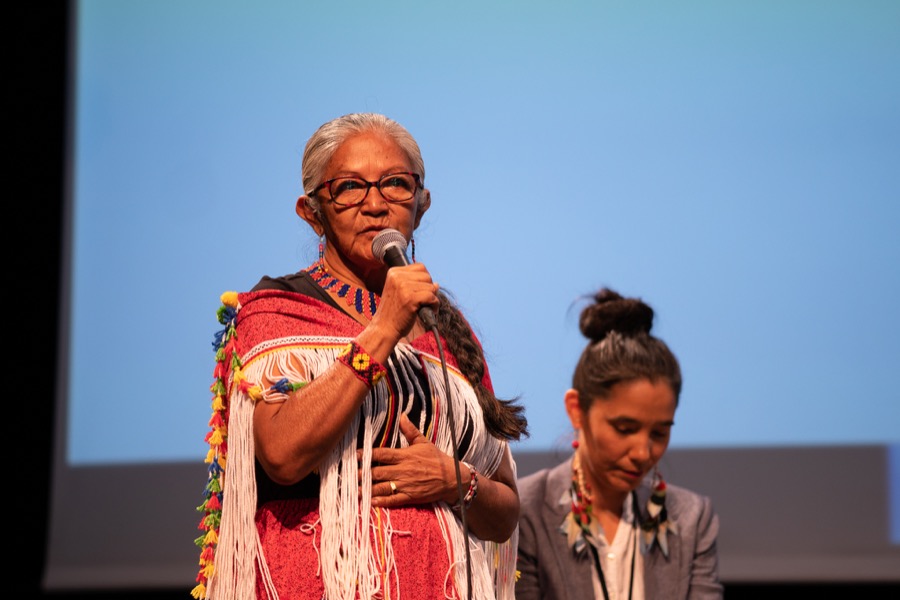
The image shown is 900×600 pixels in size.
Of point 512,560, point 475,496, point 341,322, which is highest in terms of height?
point 341,322

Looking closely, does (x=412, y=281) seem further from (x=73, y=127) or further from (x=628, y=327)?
(x=73, y=127)

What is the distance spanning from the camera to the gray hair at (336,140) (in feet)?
5.49

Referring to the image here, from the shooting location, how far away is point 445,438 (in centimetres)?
161

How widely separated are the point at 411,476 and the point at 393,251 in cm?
33

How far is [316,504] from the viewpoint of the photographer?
4.97ft

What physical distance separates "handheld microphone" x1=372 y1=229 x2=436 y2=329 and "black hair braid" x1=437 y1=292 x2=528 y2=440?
224mm

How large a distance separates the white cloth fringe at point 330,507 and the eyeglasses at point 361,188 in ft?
0.76

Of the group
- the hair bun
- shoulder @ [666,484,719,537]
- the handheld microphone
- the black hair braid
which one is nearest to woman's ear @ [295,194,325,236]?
the handheld microphone

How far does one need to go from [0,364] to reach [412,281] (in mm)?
2777

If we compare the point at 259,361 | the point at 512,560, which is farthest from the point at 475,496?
the point at 259,361

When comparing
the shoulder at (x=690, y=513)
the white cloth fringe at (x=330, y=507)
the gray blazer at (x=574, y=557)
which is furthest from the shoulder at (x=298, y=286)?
the shoulder at (x=690, y=513)

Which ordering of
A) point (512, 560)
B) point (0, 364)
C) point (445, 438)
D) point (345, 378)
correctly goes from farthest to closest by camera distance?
point (0, 364), point (512, 560), point (445, 438), point (345, 378)

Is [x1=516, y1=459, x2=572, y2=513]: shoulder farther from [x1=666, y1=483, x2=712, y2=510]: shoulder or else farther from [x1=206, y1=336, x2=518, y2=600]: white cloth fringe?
[x1=206, y1=336, x2=518, y2=600]: white cloth fringe

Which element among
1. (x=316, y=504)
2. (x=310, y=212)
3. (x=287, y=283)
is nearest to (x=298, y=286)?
(x=287, y=283)
